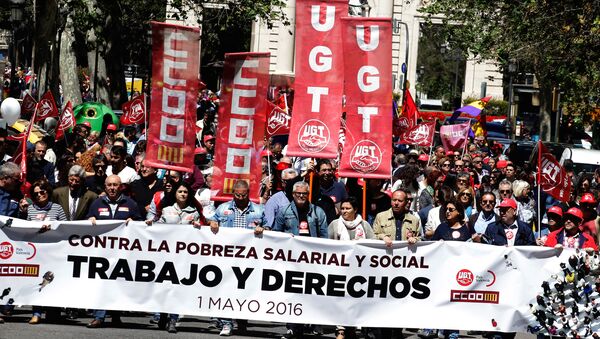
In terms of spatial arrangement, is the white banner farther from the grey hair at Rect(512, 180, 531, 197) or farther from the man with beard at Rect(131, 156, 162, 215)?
the grey hair at Rect(512, 180, 531, 197)

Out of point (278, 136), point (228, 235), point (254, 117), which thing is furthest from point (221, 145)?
point (278, 136)

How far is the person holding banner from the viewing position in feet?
44.0

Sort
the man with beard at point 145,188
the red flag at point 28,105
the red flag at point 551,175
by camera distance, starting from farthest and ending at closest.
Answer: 1. the red flag at point 28,105
2. the red flag at point 551,175
3. the man with beard at point 145,188

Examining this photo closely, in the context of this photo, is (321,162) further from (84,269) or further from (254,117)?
(84,269)

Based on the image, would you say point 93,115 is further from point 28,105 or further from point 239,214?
point 239,214

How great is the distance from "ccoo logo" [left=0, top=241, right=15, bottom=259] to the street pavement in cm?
63

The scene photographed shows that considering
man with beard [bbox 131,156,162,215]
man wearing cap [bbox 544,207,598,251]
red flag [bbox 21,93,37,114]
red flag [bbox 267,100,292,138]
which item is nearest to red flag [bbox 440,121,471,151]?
red flag [bbox 267,100,292,138]

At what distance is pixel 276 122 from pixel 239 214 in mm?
10347

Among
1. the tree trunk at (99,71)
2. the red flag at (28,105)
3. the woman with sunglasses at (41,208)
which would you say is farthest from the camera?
the tree trunk at (99,71)

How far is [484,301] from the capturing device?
13.1 m

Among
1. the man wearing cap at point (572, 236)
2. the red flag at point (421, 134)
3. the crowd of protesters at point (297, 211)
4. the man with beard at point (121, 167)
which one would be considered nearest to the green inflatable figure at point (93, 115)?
the red flag at point (421, 134)

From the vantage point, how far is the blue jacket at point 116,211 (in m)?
13.3

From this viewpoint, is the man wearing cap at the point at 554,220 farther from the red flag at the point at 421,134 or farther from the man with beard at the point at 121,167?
the red flag at the point at 421,134

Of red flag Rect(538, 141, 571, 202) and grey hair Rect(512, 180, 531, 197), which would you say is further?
grey hair Rect(512, 180, 531, 197)
